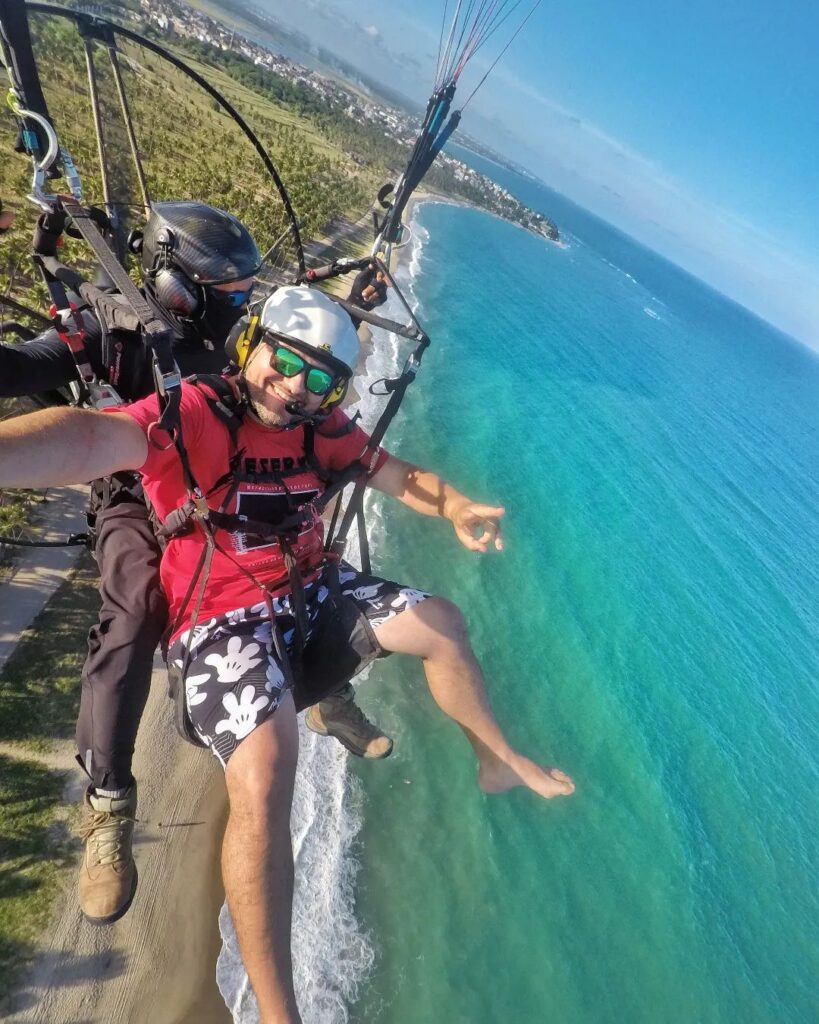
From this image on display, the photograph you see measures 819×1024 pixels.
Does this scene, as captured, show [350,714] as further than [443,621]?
Yes

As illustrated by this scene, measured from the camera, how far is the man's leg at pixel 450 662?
341 cm

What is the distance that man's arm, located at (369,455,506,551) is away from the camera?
331 centimetres

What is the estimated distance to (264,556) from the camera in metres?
3.19

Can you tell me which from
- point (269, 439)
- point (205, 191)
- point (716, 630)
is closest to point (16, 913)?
point (269, 439)

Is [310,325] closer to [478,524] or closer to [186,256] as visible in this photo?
[186,256]

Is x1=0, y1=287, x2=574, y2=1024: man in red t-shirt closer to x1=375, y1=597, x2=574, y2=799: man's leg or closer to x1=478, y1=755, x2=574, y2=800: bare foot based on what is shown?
x1=375, y1=597, x2=574, y2=799: man's leg

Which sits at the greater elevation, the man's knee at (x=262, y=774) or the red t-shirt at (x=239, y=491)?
the red t-shirt at (x=239, y=491)

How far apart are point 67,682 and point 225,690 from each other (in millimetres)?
4879

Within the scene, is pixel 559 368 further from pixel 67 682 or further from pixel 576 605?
pixel 67 682

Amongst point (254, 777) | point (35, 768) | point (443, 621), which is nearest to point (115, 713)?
point (254, 777)

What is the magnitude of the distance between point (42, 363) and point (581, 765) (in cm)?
1245

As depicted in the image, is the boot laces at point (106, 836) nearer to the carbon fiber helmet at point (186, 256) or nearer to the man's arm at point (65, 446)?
the man's arm at point (65, 446)

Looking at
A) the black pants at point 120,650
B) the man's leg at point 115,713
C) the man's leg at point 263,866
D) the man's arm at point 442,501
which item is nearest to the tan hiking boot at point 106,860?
the man's leg at point 115,713

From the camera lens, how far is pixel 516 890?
873 centimetres
